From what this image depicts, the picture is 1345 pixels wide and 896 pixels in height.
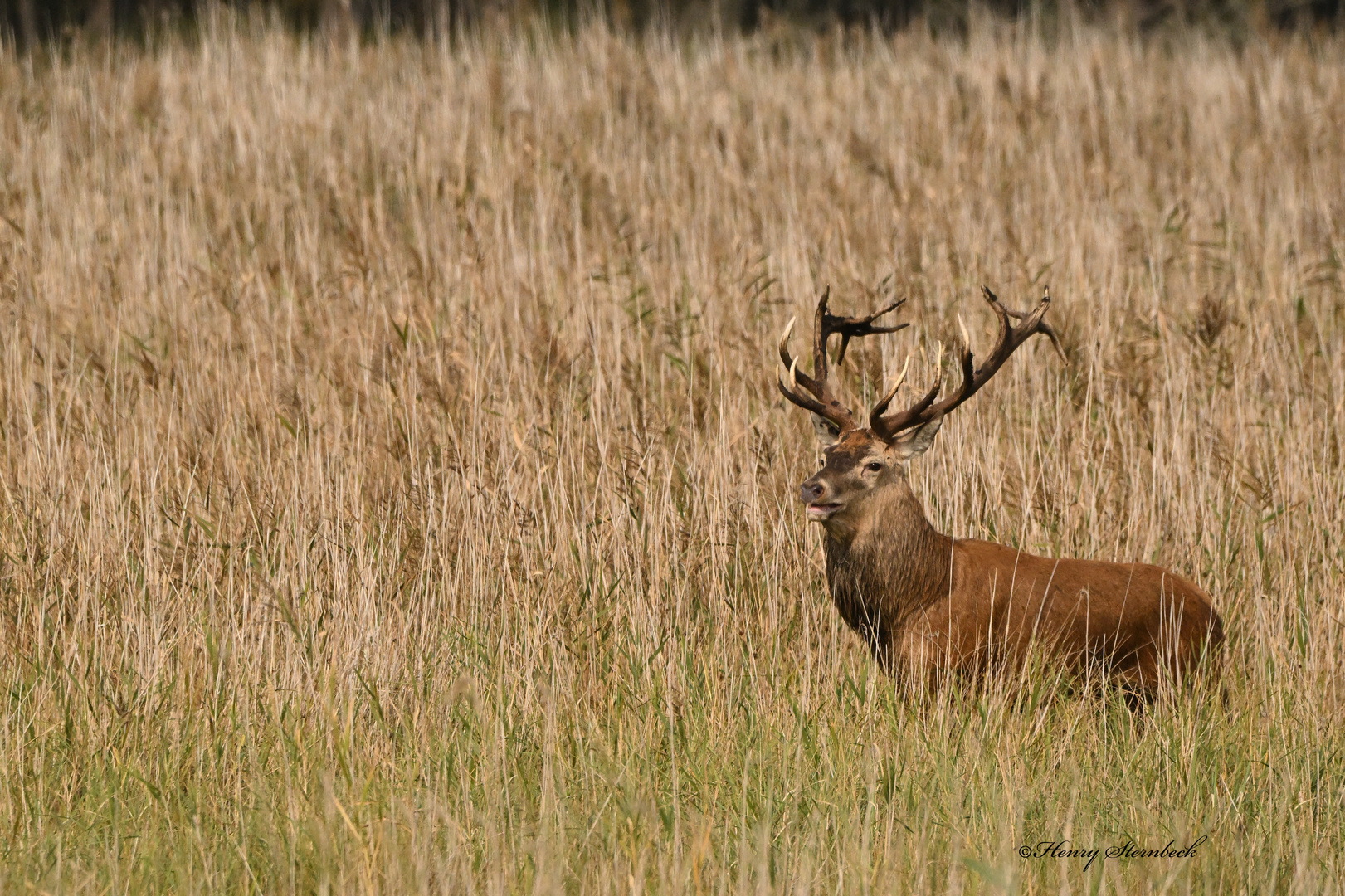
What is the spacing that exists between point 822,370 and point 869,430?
0.81 ft

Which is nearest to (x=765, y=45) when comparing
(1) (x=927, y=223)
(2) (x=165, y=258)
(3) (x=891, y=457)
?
(1) (x=927, y=223)

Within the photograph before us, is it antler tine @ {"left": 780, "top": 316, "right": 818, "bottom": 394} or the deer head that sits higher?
antler tine @ {"left": 780, "top": 316, "right": 818, "bottom": 394}

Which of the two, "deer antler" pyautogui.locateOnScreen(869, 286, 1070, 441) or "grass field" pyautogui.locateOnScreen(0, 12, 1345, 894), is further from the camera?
"deer antler" pyautogui.locateOnScreen(869, 286, 1070, 441)

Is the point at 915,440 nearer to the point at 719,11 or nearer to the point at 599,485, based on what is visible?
the point at 599,485

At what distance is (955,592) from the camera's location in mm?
3799

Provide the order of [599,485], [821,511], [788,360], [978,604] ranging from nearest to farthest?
[821,511], [978,604], [788,360], [599,485]

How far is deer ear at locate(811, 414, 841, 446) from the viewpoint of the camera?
392 cm

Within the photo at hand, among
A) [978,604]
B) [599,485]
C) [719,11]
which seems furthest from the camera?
[719,11]

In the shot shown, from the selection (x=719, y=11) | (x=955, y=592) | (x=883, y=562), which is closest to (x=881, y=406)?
(x=883, y=562)

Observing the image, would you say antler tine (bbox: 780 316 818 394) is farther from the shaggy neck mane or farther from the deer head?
the shaggy neck mane

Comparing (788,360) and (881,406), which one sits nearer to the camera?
(881,406)

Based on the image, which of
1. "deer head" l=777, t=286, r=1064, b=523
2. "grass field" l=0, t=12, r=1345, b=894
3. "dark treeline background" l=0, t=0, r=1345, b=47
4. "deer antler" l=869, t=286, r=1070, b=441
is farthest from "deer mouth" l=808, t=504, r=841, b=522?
"dark treeline background" l=0, t=0, r=1345, b=47

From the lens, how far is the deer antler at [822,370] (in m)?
3.87

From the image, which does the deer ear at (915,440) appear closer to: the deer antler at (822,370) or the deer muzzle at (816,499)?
the deer antler at (822,370)
